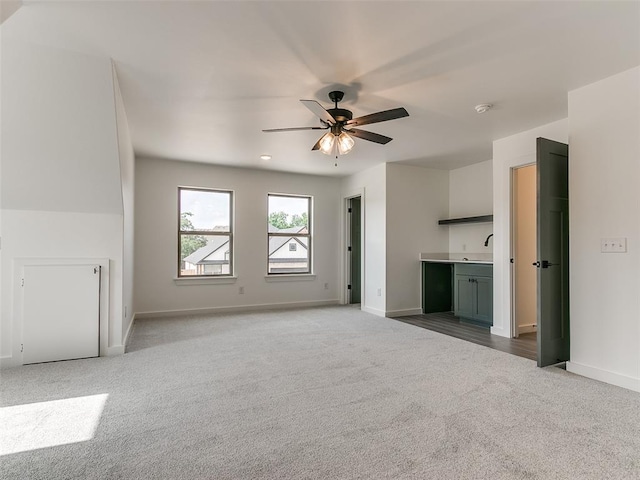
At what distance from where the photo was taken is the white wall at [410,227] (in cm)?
569

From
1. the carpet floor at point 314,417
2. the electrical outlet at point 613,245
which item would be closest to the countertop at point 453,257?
the carpet floor at point 314,417

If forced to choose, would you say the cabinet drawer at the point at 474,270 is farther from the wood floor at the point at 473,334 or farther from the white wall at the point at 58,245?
the white wall at the point at 58,245

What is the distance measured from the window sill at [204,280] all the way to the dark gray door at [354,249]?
7.28ft

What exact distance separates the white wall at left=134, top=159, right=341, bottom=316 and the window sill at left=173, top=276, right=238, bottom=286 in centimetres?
2

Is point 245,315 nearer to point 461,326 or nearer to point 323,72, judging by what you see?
point 461,326

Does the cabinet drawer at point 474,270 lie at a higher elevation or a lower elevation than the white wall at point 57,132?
lower

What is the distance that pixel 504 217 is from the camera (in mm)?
4402

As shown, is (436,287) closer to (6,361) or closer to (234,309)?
(234,309)

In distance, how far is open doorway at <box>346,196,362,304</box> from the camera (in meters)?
6.89

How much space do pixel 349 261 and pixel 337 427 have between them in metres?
4.86

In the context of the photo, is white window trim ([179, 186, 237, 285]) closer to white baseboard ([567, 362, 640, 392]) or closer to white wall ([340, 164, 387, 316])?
white wall ([340, 164, 387, 316])

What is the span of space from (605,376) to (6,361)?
499 centimetres

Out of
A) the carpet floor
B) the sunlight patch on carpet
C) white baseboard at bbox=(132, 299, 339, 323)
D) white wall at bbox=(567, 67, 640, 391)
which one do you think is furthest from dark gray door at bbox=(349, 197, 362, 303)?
the sunlight patch on carpet

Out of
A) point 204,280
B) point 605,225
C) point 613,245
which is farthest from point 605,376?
point 204,280
